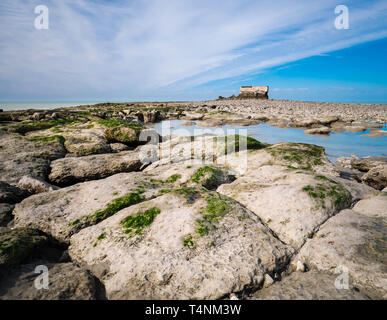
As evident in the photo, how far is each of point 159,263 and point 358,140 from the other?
61.8 feet

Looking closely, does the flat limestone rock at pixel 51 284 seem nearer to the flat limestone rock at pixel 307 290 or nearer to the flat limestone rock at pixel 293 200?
the flat limestone rock at pixel 307 290

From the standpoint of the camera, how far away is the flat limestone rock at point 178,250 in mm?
3553

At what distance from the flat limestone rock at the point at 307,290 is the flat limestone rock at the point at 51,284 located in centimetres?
266

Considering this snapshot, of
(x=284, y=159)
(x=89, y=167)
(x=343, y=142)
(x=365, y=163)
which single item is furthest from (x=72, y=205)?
(x=343, y=142)

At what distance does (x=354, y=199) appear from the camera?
580cm

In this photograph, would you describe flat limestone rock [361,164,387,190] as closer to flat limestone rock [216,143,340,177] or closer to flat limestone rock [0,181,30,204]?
flat limestone rock [216,143,340,177]

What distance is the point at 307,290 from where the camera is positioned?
11.3ft

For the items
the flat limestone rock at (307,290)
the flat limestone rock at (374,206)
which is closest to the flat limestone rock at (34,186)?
the flat limestone rock at (307,290)

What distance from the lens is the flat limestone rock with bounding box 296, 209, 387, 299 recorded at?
342 centimetres

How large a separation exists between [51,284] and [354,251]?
202 inches

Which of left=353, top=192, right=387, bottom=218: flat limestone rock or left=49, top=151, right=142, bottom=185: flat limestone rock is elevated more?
left=49, top=151, right=142, bottom=185: flat limestone rock

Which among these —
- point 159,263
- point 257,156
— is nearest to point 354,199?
point 257,156

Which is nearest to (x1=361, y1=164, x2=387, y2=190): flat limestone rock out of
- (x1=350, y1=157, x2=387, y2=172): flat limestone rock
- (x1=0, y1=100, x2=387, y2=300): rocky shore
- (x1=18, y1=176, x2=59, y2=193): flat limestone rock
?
(x1=0, y1=100, x2=387, y2=300): rocky shore

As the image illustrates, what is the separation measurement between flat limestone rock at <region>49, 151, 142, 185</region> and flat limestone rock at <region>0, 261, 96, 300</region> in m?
4.72
